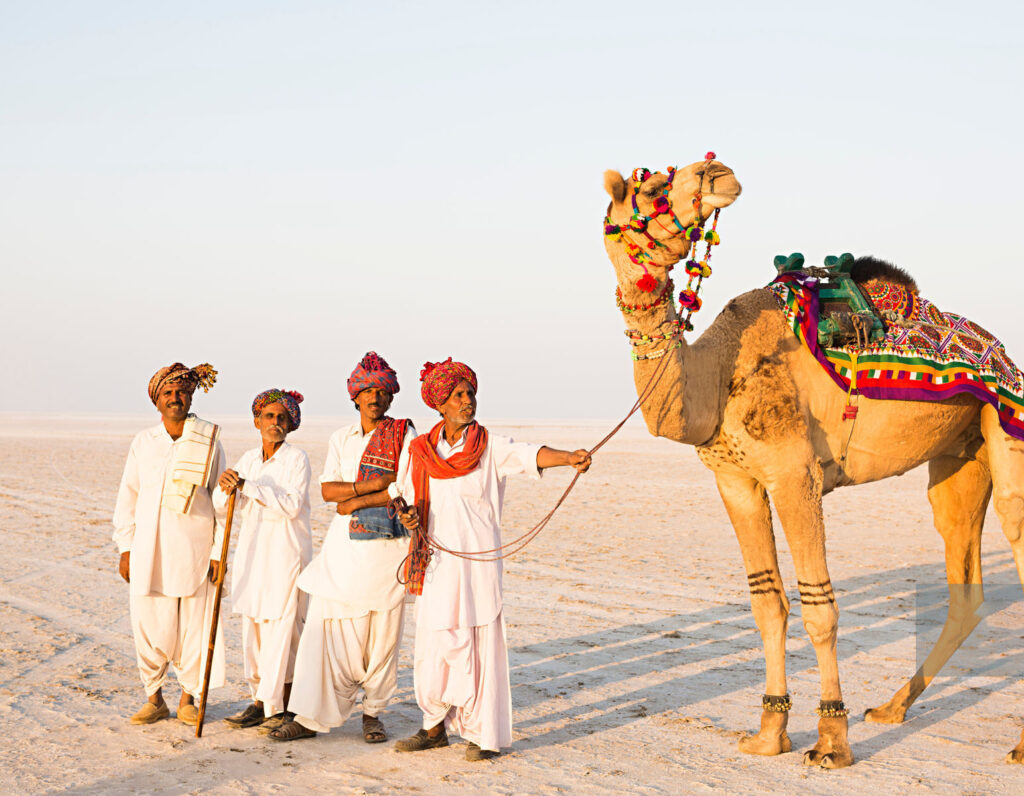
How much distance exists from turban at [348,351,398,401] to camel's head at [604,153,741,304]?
1.64 m

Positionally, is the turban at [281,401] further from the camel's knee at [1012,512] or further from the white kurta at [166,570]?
the camel's knee at [1012,512]

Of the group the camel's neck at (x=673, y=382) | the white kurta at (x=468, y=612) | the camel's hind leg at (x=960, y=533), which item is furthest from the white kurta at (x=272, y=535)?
the camel's hind leg at (x=960, y=533)

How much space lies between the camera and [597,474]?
2803 centimetres

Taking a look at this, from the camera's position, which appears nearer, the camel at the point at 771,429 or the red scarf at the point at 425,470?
the camel at the point at 771,429

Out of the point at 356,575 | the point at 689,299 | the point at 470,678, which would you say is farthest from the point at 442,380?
the point at 470,678

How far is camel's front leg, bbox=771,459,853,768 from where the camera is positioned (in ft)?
19.1

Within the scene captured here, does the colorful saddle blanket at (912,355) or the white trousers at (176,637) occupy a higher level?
the colorful saddle blanket at (912,355)

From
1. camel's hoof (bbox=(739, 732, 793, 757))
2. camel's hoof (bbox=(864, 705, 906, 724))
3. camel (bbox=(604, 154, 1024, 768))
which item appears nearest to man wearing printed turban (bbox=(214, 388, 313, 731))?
camel (bbox=(604, 154, 1024, 768))

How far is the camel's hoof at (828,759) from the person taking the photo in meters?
5.70

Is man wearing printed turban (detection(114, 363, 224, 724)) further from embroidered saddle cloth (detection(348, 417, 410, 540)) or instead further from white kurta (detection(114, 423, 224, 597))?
embroidered saddle cloth (detection(348, 417, 410, 540))

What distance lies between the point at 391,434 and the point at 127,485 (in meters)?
1.88

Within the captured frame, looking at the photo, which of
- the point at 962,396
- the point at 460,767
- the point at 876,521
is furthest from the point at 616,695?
the point at 876,521

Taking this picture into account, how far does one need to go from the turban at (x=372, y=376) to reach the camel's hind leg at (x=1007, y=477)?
3884 millimetres

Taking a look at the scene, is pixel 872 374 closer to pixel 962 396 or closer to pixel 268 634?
pixel 962 396
